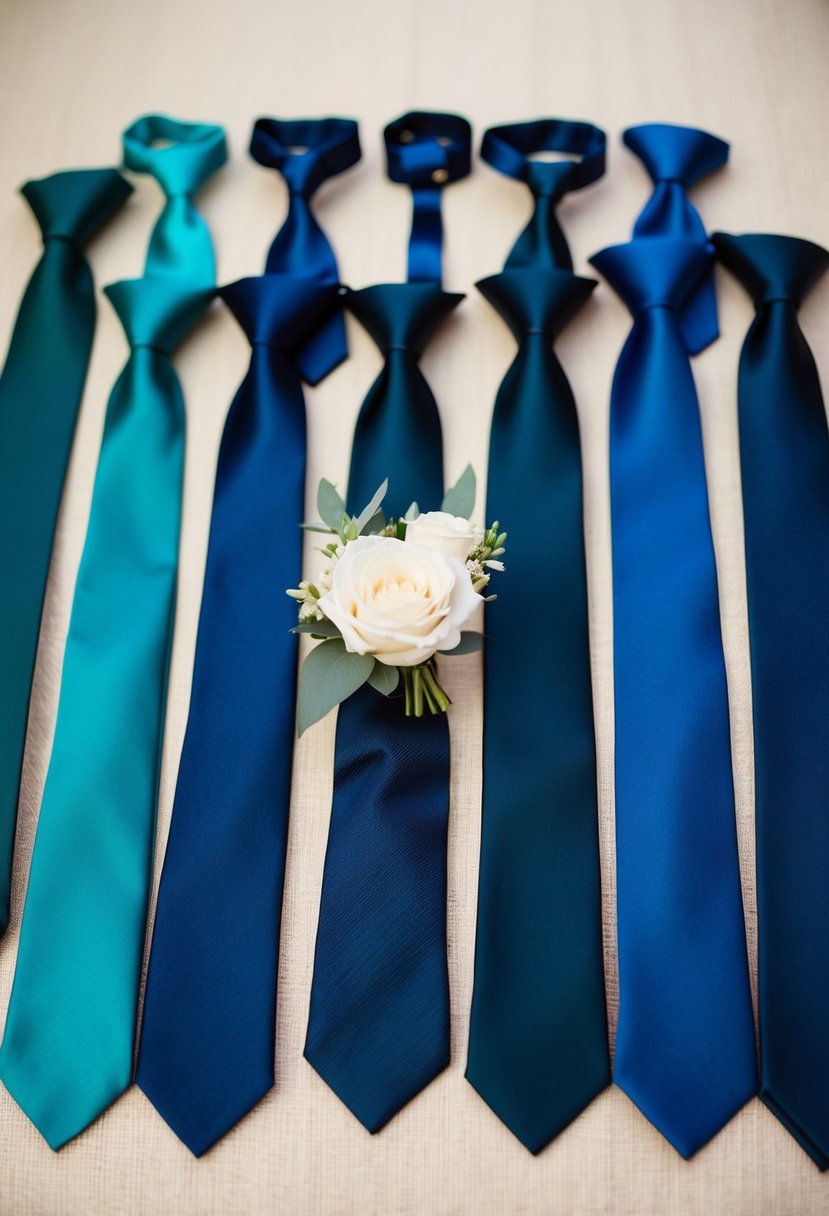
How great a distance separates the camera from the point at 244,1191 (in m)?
1.02

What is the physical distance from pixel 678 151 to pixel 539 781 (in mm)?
1154

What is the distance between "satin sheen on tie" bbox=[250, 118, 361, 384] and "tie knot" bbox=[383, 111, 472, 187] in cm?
8

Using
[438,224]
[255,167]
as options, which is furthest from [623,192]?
[255,167]

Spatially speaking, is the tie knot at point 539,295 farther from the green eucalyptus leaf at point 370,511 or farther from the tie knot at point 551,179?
the green eucalyptus leaf at point 370,511

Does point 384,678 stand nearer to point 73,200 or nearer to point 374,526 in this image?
point 374,526

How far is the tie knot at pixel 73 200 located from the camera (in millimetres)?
1645

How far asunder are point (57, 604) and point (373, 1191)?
880 mm

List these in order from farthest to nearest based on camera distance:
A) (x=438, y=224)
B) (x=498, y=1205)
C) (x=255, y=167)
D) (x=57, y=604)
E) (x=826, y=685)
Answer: (x=255, y=167)
(x=438, y=224)
(x=57, y=604)
(x=826, y=685)
(x=498, y=1205)

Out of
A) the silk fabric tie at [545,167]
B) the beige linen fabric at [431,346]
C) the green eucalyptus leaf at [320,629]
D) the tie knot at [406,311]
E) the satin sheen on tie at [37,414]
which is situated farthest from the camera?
the silk fabric tie at [545,167]

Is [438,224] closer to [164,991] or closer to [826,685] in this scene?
[826,685]

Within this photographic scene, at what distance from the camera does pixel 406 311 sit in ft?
4.91

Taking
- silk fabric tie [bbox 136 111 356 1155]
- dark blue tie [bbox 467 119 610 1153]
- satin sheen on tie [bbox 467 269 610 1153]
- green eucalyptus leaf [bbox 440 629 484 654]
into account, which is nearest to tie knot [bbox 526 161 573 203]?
dark blue tie [bbox 467 119 610 1153]

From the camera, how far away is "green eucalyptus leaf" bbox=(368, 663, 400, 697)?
3.62ft

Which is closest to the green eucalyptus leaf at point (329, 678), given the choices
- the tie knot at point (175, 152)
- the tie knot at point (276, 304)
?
the tie knot at point (276, 304)
